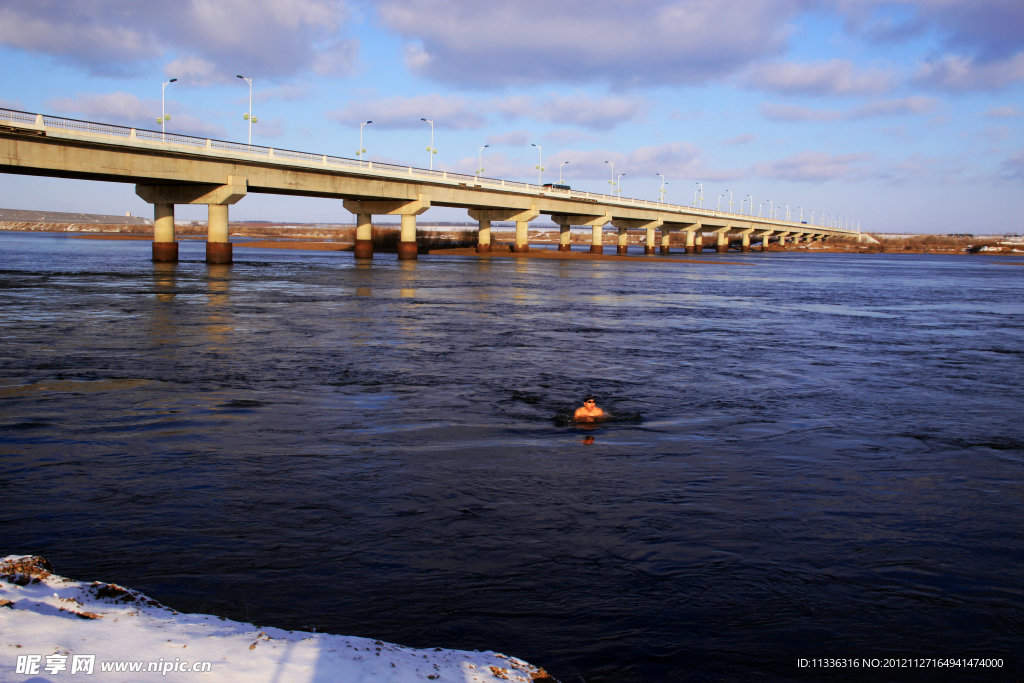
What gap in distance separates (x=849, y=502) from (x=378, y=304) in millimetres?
24847

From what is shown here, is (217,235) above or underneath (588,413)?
above

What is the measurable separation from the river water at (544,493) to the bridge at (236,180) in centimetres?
2649

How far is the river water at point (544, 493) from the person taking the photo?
239 inches

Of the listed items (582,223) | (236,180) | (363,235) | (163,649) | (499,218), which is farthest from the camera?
(582,223)

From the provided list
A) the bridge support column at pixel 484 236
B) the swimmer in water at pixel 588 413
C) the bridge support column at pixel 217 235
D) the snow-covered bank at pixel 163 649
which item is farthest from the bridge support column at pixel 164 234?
the snow-covered bank at pixel 163 649

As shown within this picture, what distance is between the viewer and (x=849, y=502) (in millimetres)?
8875

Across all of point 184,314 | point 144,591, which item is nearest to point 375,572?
point 144,591

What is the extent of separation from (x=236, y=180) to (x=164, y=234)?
6755 millimetres

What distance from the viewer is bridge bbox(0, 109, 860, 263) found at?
42.2 metres

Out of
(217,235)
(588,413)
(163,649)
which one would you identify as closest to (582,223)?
(217,235)

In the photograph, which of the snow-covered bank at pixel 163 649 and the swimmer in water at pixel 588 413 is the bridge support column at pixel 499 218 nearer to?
the swimmer in water at pixel 588 413

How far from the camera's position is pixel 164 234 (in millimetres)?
56094

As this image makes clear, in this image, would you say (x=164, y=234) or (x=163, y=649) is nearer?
(x=163, y=649)

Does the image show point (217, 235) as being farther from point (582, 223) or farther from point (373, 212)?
point (582, 223)
